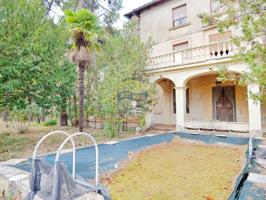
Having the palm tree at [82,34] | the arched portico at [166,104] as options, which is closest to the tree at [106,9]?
the arched portico at [166,104]

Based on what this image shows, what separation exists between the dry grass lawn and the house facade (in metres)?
4.92

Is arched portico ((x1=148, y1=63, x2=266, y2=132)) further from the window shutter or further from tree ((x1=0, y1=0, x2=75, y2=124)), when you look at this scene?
tree ((x1=0, y1=0, x2=75, y2=124))

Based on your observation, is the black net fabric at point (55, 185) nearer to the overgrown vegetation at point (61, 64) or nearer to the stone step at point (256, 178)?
the stone step at point (256, 178)

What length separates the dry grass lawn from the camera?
5.88 metres

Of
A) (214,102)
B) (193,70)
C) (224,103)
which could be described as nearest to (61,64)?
(193,70)

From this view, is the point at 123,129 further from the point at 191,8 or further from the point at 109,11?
the point at 109,11

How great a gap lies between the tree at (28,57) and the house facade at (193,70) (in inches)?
335

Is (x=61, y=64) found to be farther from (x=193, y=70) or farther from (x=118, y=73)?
(x=193, y=70)

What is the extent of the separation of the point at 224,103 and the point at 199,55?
15.9ft

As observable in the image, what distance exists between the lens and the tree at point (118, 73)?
14.9 metres

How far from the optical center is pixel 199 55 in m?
15.3

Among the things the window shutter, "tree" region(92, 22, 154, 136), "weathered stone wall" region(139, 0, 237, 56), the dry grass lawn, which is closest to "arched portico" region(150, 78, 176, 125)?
"tree" region(92, 22, 154, 136)

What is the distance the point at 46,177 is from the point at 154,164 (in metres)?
5.35

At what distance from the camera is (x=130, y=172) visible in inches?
308
